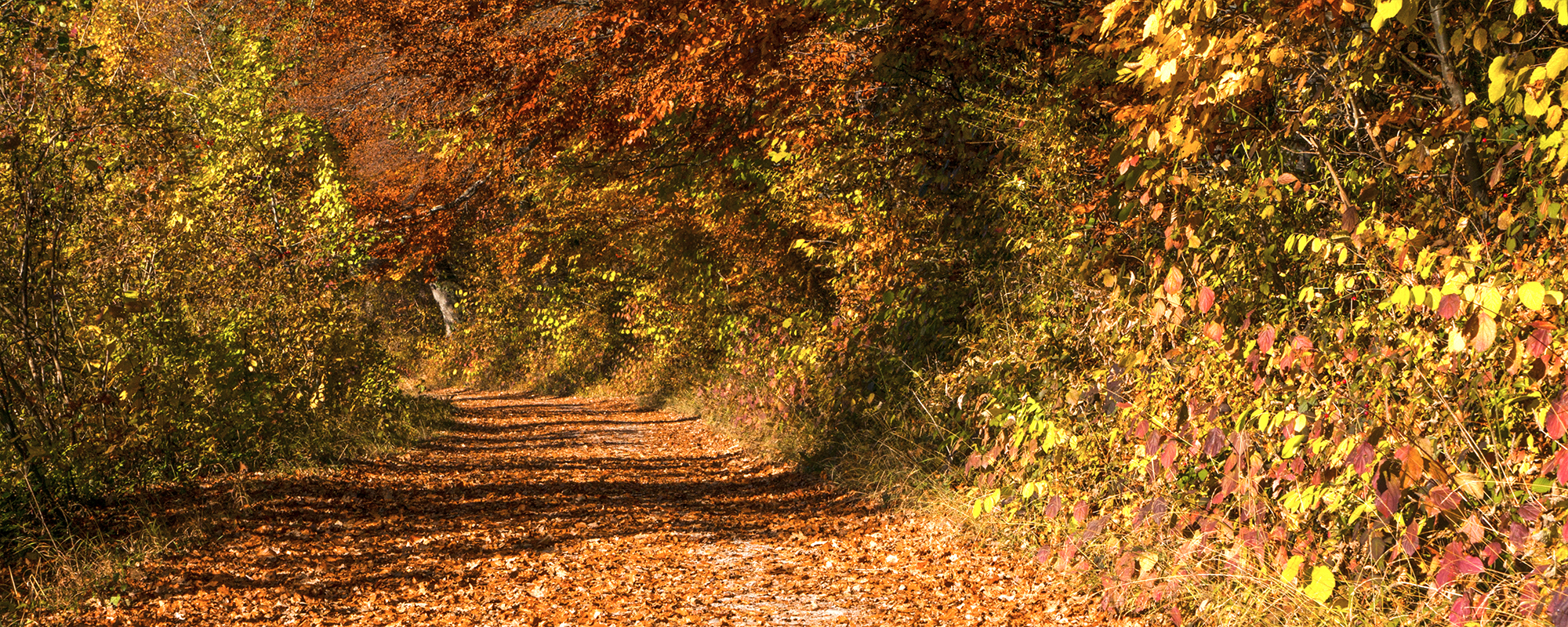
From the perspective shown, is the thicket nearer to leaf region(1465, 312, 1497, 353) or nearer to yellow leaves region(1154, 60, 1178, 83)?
yellow leaves region(1154, 60, 1178, 83)

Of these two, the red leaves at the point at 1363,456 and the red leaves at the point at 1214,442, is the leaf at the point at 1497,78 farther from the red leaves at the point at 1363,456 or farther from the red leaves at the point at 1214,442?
the red leaves at the point at 1214,442

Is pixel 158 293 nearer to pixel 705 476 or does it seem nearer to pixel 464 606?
pixel 464 606

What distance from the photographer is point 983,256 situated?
8.93 m

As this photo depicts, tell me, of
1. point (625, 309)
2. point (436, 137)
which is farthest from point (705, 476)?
point (625, 309)

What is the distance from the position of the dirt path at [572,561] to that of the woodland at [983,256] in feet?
1.80

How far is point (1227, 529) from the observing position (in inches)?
197

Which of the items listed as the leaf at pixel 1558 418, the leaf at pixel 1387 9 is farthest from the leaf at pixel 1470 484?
the leaf at pixel 1387 9

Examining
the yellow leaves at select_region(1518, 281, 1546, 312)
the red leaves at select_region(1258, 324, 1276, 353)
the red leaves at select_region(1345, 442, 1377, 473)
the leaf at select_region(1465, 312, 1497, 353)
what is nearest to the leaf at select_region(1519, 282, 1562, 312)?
the yellow leaves at select_region(1518, 281, 1546, 312)

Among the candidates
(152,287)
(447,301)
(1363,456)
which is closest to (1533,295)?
(1363,456)

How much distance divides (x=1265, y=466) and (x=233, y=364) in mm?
7763

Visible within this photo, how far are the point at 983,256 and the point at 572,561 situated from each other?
3.79 meters

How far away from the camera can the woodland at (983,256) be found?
4.11 m

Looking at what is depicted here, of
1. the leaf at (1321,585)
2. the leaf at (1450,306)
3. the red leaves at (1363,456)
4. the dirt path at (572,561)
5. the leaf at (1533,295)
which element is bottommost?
the dirt path at (572,561)

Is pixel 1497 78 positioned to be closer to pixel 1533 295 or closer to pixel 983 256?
pixel 1533 295
